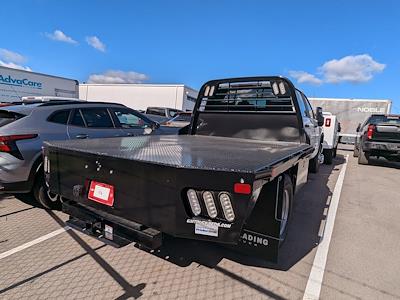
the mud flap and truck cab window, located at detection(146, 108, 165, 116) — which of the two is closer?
the mud flap

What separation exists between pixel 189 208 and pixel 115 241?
2.79 feet

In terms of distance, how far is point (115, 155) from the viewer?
2.50m

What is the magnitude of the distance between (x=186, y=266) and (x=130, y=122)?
12.4ft

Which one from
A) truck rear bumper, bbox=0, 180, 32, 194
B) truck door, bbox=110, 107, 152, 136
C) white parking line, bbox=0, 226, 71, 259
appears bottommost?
white parking line, bbox=0, 226, 71, 259

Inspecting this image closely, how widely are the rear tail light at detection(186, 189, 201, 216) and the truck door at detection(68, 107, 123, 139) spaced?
128 inches

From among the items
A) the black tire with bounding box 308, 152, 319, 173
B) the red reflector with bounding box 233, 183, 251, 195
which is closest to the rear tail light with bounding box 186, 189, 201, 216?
the red reflector with bounding box 233, 183, 251, 195

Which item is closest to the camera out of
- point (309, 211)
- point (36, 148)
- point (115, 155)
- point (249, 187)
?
point (249, 187)

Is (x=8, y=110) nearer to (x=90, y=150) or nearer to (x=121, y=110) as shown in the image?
(x=121, y=110)

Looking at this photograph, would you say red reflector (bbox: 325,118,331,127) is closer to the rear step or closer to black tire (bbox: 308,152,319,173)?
black tire (bbox: 308,152,319,173)

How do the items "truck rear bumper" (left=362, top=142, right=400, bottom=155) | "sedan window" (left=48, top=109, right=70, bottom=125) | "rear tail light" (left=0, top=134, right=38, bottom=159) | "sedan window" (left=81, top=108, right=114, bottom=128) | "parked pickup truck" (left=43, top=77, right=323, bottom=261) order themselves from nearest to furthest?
"parked pickup truck" (left=43, top=77, right=323, bottom=261) → "rear tail light" (left=0, top=134, right=38, bottom=159) → "sedan window" (left=48, top=109, right=70, bottom=125) → "sedan window" (left=81, top=108, right=114, bottom=128) → "truck rear bumper" (left=362, top=142, right=400, bottom=155)

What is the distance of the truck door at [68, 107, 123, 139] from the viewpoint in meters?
4.78

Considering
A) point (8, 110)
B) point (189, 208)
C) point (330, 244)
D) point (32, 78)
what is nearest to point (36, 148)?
point (8, 110)

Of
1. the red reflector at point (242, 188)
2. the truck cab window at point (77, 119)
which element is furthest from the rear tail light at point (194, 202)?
the truck cab window at point (77, 119)

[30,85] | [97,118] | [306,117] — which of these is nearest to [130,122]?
[97,118]
